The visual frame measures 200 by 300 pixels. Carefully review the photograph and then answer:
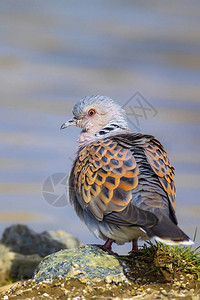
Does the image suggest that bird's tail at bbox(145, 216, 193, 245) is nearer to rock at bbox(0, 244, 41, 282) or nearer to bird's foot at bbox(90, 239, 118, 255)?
bird's foot at bbox(90, 239, 118, 255)

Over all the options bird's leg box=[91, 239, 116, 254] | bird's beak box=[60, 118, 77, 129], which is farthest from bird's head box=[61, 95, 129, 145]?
bird's leg box=[91, 239, 116, 254]

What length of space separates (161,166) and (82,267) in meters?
1.72

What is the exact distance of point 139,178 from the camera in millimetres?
6348

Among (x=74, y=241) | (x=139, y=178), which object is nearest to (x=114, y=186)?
(x=139, y=178)

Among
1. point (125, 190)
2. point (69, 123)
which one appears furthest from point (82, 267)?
point (69, 123)

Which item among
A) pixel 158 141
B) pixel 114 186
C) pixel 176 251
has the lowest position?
pixel 176 251

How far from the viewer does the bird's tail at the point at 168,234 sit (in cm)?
553

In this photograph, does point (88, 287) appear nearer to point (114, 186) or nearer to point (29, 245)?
point (114, 186)

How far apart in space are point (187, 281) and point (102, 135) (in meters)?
2.62

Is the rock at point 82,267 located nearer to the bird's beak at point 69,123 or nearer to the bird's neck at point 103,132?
the bird's neck at point 103,132

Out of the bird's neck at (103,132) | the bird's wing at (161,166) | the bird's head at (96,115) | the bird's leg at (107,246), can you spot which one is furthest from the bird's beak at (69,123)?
the bird's leg at (107,246)

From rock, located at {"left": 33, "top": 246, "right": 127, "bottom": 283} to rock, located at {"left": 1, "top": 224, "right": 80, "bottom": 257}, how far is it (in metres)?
3.85

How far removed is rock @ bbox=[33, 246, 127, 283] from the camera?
19.5 ft

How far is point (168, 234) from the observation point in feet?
18.3
